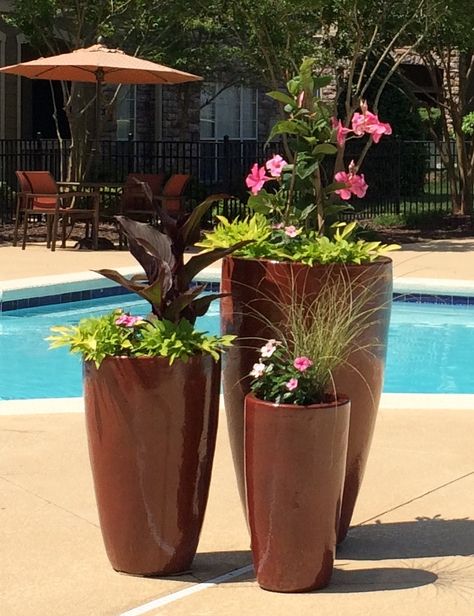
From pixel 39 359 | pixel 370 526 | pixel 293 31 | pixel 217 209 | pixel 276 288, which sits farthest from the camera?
pixel 217 209

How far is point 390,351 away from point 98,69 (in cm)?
685

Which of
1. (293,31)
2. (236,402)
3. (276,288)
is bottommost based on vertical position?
(236,402)

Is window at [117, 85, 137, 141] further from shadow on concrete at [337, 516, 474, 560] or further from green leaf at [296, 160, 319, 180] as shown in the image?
shadow on concrete at [337, 516, 474, 560]

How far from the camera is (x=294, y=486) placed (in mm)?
3572

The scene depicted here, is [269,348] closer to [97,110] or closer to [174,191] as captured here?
[174,191]

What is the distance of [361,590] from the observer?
12.3 feet

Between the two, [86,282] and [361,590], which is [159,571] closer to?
[361,590]

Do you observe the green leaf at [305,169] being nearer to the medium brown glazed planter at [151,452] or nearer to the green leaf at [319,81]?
the green leaf at [319,81]

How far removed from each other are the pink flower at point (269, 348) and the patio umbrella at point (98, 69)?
10.8 m

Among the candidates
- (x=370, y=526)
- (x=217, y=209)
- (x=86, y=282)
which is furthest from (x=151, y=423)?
(x=217, y=209)

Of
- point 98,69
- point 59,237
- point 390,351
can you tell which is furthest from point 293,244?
point 59,237

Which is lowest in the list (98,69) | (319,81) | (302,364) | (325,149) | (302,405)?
(302,405)

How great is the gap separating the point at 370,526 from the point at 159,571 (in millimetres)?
1001

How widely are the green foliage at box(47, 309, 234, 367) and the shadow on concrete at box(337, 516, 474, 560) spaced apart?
38.9 inches
